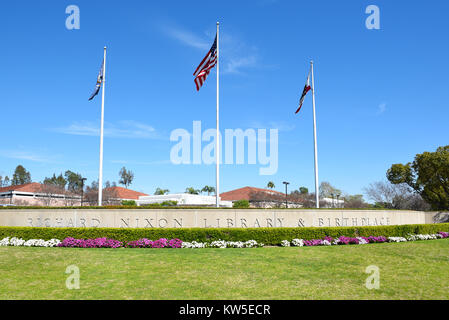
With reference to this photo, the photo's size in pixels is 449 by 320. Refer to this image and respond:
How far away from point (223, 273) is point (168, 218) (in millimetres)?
7635

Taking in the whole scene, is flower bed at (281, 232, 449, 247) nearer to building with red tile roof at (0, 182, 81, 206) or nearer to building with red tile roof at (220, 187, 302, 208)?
building with red tile roof at (220, 187, 302, 208)

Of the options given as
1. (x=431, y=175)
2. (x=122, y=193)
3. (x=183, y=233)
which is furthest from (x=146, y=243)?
(x=122, y=193)

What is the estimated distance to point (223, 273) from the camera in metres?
8.57

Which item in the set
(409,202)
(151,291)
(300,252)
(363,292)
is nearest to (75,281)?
(151,291)

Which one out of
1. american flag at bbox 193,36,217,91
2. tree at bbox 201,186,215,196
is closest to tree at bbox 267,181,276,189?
tree at bbox 201,186,215,196

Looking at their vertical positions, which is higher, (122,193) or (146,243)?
(122,193)

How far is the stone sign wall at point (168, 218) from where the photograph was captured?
15.7m

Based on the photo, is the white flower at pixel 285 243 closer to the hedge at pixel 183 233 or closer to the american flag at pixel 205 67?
the hedge at pixel 183 233

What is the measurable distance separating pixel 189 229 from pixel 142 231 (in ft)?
6.78

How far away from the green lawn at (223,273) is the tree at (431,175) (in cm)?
3043

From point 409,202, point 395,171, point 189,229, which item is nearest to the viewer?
point 189,229

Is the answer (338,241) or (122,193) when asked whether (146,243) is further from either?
(122,193)
